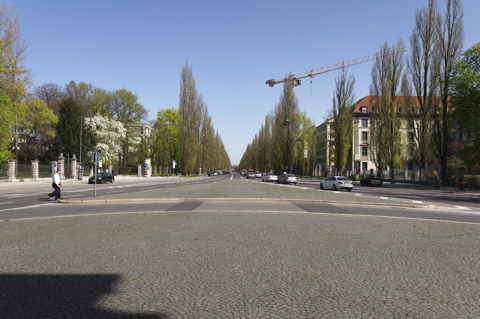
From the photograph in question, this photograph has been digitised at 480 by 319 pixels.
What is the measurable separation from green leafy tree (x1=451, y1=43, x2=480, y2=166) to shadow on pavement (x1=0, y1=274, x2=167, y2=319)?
1605 inches

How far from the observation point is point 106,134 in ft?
205

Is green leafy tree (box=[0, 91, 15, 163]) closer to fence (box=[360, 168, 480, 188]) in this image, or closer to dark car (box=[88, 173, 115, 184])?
dark car (box=[88, 173, 115, 184])

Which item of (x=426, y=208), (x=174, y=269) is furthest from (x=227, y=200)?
(x=174, y=269)

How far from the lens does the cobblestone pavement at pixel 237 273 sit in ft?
11.7

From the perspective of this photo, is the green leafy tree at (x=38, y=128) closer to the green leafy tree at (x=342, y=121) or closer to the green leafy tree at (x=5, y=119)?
the green leafy tree at (x=5, y=119)

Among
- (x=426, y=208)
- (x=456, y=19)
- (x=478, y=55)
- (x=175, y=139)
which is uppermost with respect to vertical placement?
(x=456, y=19)

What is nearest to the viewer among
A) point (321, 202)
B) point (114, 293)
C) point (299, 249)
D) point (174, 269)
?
point (114, 293)

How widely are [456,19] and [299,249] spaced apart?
44.5 metres

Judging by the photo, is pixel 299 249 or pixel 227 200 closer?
pixel 299 249

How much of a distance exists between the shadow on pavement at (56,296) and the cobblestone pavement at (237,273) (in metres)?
0.01

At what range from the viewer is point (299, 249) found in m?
6.30

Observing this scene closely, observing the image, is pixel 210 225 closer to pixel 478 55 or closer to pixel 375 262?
pixel 375 262

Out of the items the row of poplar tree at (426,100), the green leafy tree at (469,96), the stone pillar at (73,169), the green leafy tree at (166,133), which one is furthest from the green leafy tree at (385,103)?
the stone pillar at (73,169)

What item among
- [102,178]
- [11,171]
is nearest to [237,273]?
[102,178]
